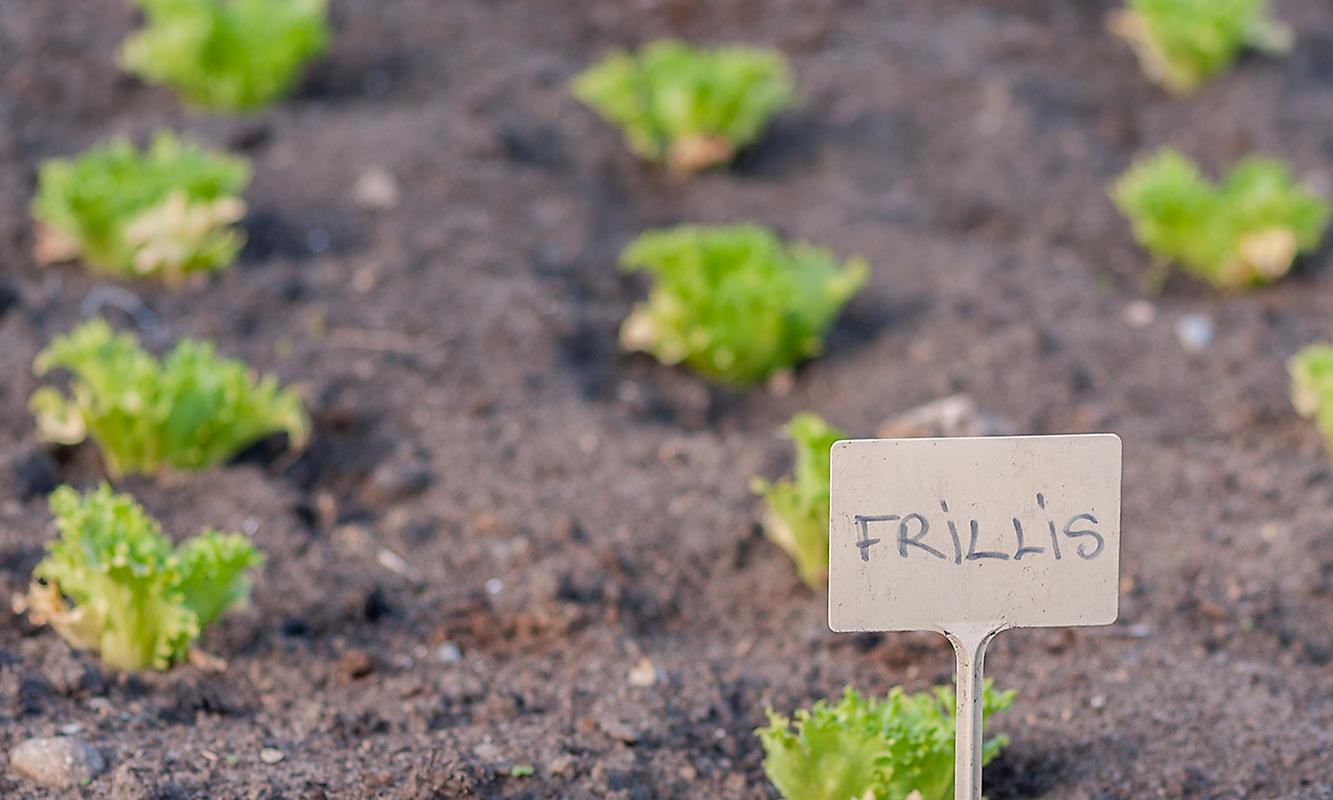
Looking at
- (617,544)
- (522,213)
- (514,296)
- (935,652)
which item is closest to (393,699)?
(617,544)

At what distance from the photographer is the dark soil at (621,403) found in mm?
2797

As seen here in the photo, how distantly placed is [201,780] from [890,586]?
4.06 feet

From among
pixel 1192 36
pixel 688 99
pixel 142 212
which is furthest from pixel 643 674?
pixel 1192 36

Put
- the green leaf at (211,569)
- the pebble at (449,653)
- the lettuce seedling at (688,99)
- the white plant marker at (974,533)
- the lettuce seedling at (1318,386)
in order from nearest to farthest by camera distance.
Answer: the white plant marker at (974,533) → the green leaf at (211,569) → the pebble at (449,653) → the lettuce seedling at (1318,386) → the lettuce seedling at (688,99)

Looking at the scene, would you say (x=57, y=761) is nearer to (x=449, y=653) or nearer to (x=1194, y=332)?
(x=449, y=653)

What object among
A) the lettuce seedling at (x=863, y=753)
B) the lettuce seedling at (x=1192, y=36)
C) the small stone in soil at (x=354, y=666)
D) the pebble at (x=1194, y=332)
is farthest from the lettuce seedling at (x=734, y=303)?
the lettuce seedling at (x=1192, y=36)

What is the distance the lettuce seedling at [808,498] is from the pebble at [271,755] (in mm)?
1112

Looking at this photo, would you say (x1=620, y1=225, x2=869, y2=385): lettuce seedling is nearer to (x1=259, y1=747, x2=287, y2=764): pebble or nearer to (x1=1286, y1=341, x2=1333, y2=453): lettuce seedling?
(x1=1286, y1=341, x2=1333, y2=453): lettuce seedling

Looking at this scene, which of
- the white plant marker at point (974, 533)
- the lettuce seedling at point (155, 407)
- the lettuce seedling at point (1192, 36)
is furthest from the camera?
the lettuce seedling at point (1192, 36)

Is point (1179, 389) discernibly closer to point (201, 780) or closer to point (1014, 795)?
point (1014, 795)

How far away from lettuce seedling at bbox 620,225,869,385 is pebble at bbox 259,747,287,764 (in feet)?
6.62

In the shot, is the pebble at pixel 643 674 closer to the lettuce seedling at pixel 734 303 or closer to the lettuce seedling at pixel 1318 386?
the lettuce seedling at pixel 734 303

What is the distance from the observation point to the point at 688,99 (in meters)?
5.37

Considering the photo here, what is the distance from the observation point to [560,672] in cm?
306
